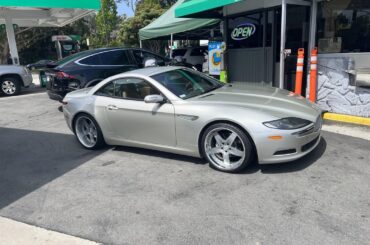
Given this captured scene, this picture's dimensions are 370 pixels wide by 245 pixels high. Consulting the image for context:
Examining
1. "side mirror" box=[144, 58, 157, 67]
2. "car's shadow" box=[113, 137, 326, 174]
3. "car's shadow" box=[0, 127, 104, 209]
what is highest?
"side mirror" box=[144, 58, 157, 67]

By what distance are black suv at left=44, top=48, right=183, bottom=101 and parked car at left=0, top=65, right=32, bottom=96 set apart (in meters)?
4.66

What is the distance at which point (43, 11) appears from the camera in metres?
17.7

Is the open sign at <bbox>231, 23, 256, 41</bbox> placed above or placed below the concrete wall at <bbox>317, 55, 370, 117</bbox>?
above

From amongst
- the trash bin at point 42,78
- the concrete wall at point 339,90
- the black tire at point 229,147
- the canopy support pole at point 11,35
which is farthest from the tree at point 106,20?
the black tire at point 229,147

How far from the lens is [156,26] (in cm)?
1430

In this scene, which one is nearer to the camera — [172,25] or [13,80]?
[13,80]

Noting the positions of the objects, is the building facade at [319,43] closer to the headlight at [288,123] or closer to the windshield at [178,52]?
the headlight at [288,123]

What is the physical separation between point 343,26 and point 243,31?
288 cm

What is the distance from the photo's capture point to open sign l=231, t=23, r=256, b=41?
9294mm

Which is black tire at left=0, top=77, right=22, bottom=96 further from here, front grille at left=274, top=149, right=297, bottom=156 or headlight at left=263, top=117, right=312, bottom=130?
front grille at left=274, top=149, right=297, bottom=156

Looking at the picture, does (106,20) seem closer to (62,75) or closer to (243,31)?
(62,75)

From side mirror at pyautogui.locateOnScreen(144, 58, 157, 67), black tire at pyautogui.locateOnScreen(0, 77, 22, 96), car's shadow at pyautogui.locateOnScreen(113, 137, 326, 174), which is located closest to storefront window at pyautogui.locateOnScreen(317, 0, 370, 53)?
car's shadow at pyautogui.locateOnScreen(113, 137, 326, 174)

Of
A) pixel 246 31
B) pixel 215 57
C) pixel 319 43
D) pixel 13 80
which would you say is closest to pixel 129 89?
pixel 319 43

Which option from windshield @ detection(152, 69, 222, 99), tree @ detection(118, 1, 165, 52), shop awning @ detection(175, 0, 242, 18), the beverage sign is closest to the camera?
windshield @ detection(152, 69, 222, 99)
